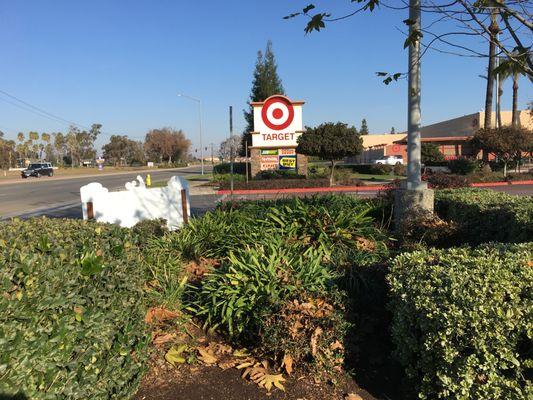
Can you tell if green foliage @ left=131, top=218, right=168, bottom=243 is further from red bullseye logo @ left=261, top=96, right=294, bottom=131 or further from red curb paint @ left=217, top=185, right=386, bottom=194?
red bullseye logo @ left=261, top=96, right=294, bottom=131

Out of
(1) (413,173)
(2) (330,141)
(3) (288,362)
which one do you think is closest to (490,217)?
(1) (413,173)

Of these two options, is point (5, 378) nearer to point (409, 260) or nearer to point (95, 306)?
point (95, 306)

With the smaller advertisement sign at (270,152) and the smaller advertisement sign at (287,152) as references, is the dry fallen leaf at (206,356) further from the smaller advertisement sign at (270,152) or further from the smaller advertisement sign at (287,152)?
the smaller advertisement sign at (270,152)

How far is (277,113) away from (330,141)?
3801 millimetres

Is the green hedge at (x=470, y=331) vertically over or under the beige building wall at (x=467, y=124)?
under

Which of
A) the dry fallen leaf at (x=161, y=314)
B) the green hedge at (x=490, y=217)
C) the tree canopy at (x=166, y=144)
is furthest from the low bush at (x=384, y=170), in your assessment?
the tree canopy at (x=166, y=144)

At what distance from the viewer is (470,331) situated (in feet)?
8.91

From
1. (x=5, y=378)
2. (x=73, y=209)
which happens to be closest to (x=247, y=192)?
(x=73, y=209)

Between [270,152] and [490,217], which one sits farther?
[270,152]

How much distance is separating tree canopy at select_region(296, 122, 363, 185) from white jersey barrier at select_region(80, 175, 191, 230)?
16.5 metres

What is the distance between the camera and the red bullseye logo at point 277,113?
22203mm

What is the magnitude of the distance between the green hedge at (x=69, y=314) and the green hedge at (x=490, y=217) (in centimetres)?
408

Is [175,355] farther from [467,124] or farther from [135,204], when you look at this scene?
[467,124]

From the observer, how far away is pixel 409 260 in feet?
11.3
